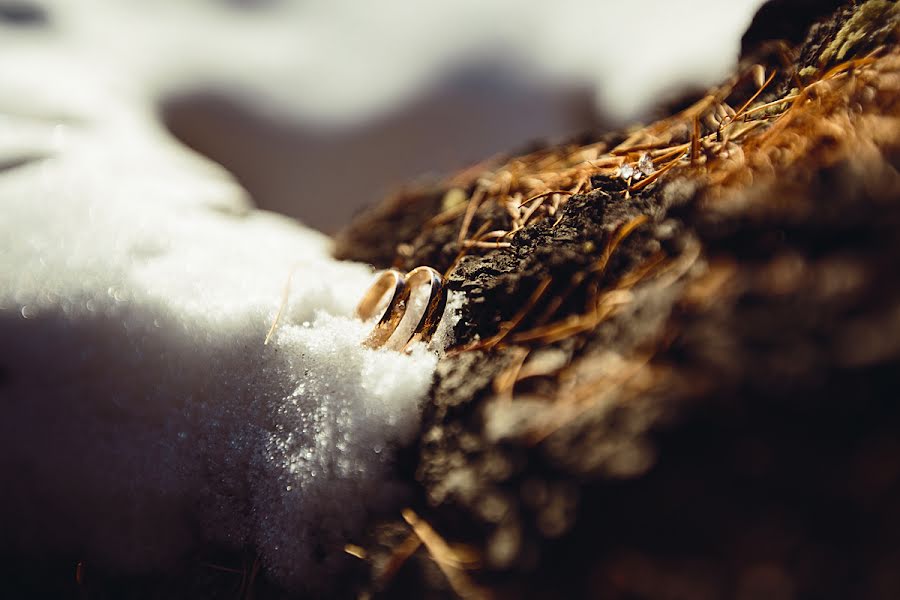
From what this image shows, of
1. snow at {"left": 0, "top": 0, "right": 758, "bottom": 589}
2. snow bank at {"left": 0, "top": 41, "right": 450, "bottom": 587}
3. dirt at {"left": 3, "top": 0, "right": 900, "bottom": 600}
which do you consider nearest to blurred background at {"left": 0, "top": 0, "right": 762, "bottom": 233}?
snow at {"left": 0, "top": 0, "right": 758, "bottom": 589}

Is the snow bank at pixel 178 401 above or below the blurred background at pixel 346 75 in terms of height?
below

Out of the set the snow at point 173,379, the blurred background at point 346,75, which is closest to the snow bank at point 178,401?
the snow at point 173,379

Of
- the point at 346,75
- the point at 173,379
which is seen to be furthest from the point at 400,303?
the point at 346,75

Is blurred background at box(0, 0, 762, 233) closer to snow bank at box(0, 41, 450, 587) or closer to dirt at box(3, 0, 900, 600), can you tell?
snow bank at box(0, 41, 450, 587)

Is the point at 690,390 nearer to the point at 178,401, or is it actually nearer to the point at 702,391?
the point at 702,391

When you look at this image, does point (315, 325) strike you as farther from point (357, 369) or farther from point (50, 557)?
point (50, 557)

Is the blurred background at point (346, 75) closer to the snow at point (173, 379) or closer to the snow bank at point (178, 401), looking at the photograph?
the snow at point (173, 379)

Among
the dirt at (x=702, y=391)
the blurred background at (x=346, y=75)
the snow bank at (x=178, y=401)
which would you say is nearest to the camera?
the dirt at (x=702, y=391)
